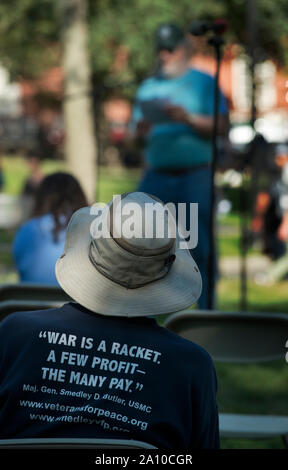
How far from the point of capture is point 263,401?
4688mm

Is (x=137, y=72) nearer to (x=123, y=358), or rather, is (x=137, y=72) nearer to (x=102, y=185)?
(x=102, y=185)

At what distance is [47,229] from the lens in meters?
4.14

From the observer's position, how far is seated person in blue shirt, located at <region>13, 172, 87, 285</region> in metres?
4.13

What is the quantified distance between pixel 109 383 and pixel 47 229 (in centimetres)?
227

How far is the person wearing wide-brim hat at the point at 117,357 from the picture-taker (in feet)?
6.35

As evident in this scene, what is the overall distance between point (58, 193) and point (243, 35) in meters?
14.3

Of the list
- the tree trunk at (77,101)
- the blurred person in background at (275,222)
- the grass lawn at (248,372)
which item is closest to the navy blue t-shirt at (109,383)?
the grass lawn at (248,372)

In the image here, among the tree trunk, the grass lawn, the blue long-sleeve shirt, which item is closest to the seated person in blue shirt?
the blue long-sleeve shirt

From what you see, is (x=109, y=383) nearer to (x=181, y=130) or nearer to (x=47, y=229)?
(x=47, y=229)

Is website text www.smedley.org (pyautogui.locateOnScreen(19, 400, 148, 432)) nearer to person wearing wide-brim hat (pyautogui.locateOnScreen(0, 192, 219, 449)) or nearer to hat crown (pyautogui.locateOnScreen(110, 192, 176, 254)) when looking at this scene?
person wearing wide-brim hat (pyautogui.locateOnScreen(0, 192, 219, 449))

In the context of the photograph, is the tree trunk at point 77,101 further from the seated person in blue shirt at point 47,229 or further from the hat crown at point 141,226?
the hat crown at point 141,226

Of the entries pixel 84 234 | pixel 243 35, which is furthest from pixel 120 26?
pixel 84 234

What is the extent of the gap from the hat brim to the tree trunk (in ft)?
32.4

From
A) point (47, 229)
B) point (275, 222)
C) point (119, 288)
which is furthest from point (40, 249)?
point (275, 222)
